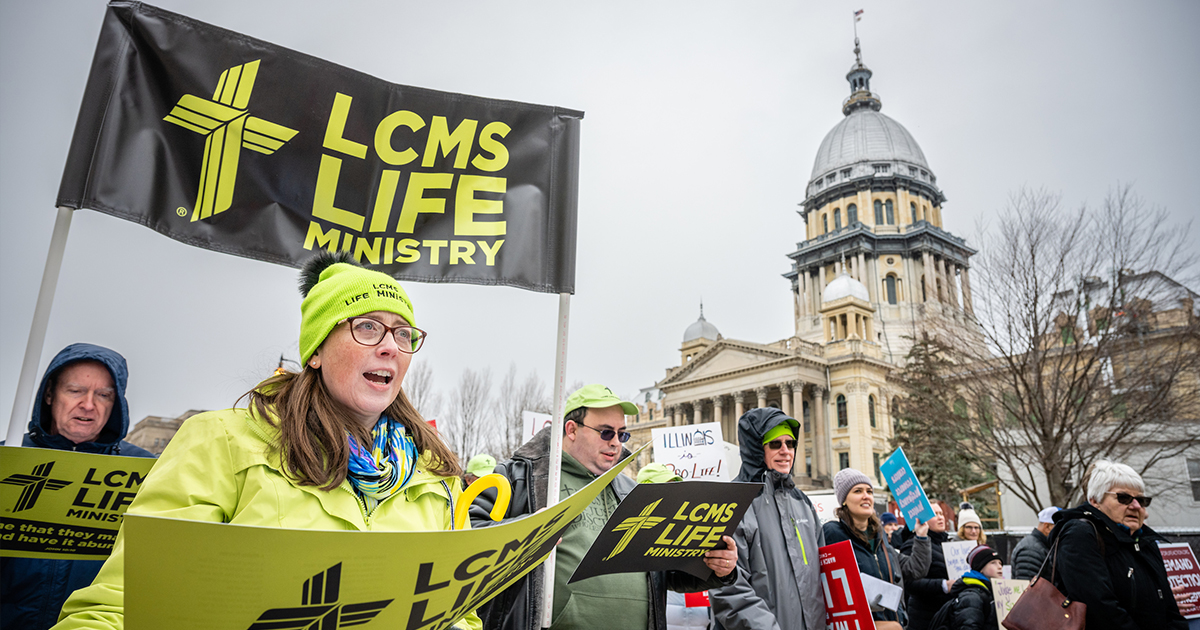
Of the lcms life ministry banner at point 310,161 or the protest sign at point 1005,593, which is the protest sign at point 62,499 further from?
the protest sign at point 1005,593

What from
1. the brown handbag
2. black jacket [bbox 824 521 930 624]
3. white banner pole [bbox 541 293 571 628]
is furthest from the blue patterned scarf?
the brown handbag

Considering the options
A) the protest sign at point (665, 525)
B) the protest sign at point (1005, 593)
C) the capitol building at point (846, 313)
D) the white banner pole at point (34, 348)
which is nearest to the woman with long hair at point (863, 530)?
the protest sign at point (1005, 593)

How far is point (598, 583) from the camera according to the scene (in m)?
3.36

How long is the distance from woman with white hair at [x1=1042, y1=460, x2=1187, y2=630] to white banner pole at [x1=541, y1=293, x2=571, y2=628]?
3136mm

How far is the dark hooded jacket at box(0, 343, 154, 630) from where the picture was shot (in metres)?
2.63

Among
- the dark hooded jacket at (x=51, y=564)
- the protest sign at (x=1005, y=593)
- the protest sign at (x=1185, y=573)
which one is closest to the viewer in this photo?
the dark hooded jacket at (x=51, y=564)

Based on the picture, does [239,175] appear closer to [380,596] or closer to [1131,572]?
[380,596]

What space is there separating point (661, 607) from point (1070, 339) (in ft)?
51.6

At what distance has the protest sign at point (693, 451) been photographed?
12570mm

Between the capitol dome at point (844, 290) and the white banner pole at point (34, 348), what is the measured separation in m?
64.9

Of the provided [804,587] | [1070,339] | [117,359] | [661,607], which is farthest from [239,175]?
[1070,339]

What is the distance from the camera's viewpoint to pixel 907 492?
26.7 ft

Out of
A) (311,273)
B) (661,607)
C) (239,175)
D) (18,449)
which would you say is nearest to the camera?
(18,449)

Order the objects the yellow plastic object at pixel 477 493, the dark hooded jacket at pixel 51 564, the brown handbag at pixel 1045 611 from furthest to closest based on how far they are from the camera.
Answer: the brown handbag at pixel 1045 611 → the dark hooded jacket at pixel 51 564 → the yellow plastic object at pixel 477 493
